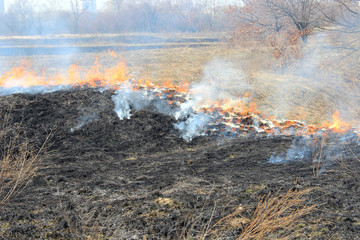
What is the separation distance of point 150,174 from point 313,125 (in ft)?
17.1

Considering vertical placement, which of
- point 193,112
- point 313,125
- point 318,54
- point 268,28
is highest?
point 268,28

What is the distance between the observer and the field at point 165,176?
323cm

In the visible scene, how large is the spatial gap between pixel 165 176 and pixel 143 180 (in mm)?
362

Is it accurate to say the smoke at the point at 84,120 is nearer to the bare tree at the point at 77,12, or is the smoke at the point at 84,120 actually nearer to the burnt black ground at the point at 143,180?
the burnt black ground at the point at 143,180

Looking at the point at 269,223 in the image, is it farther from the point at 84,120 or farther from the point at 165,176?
the point at 84,120

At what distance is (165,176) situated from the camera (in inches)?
181

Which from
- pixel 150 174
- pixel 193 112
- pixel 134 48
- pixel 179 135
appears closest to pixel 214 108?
pixel 193 112

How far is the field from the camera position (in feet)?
10.6

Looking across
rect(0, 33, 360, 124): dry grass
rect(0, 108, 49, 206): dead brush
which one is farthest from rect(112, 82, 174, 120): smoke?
rect(0, 33, 360, 124): dry grass

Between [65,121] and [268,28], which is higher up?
[268,28]

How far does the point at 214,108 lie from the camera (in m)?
7.55

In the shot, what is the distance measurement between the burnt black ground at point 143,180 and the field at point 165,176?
16 mm

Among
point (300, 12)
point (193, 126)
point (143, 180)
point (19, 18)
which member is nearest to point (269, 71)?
point (300, 12)

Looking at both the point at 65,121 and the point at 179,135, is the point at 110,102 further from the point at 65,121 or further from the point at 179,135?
the point at 179,135
